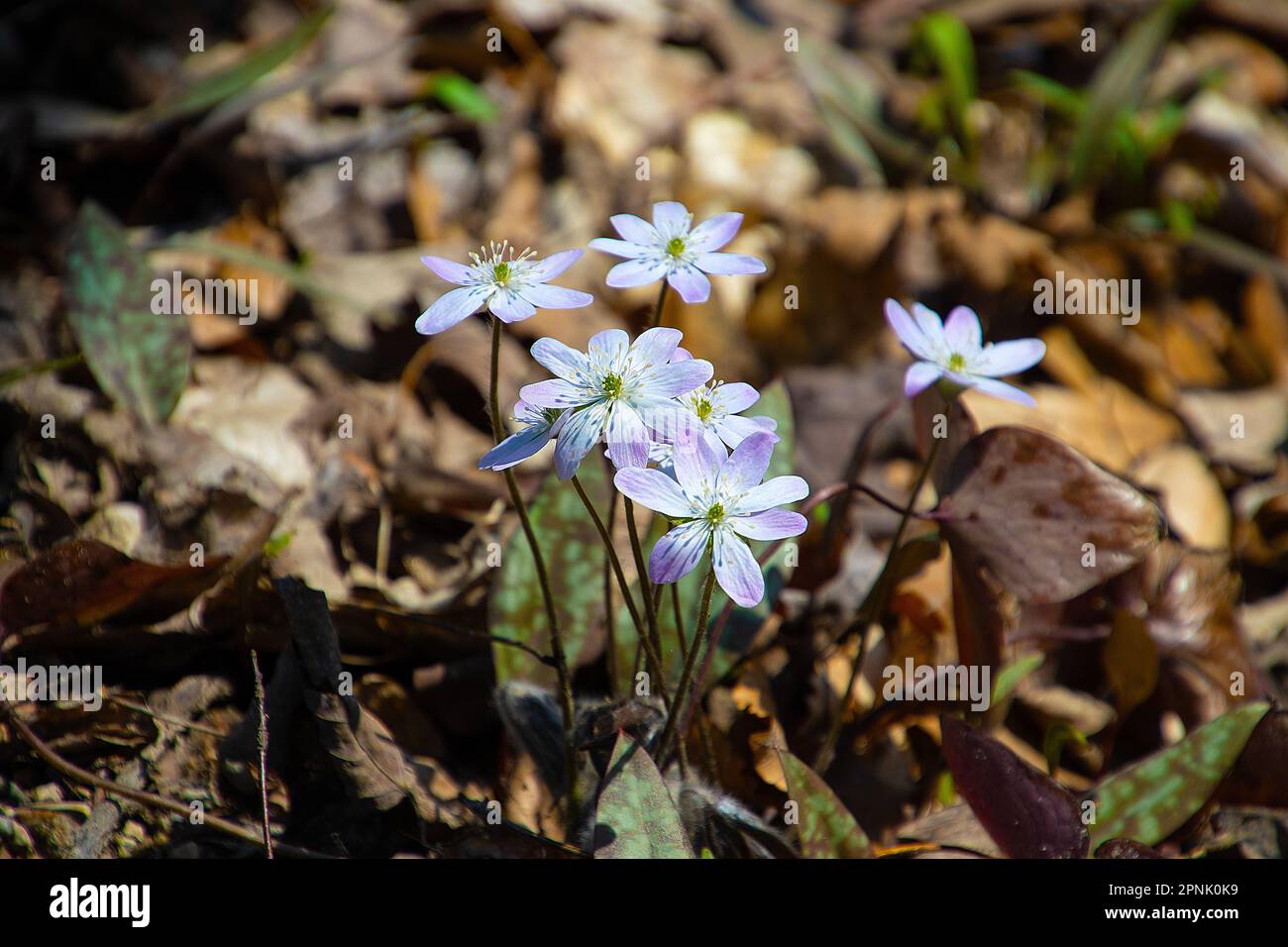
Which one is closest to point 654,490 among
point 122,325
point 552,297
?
point 552,297

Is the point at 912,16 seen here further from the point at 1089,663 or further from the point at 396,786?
the point at 396,786

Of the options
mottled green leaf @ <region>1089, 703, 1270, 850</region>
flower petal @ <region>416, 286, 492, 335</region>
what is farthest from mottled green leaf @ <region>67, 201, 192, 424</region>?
mottled green leaf @ <region>1089, 703, 1270, 850</region>

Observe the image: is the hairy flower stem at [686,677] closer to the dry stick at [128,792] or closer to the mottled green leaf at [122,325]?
the dry stick at [128,792]

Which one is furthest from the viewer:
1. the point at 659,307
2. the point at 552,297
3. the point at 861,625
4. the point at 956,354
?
the point at 861,625

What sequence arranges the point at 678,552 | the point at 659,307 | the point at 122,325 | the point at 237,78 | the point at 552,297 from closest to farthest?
the point at 678,552 < the point at 552,297 < the point at 659,307 < the point at 122,325 < the point at 237,78

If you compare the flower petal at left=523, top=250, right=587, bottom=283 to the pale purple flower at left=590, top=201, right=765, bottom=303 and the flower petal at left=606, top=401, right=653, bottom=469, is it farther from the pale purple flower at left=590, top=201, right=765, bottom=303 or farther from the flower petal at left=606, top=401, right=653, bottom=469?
the flower petal at left=606, top=401, right=653, bottom=469

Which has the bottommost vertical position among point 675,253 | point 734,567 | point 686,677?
point 686,677

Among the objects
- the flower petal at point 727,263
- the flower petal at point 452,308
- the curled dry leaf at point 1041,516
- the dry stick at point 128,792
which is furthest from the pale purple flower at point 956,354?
the dry stick at point 128,792

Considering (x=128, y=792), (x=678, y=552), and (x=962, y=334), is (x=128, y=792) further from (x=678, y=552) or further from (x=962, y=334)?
(x=962, y=334)
